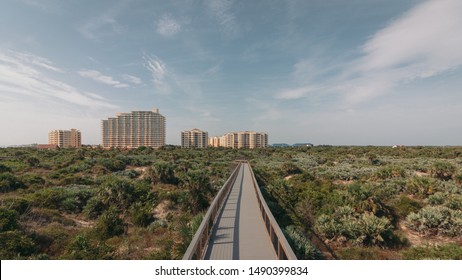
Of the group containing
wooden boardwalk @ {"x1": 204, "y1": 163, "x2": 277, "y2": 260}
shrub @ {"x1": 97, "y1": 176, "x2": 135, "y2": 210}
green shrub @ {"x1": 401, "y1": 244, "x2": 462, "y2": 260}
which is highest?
wooden boardwalk @ {"x1": 204, "y1": 163, "x2": 277, "y2": 260}

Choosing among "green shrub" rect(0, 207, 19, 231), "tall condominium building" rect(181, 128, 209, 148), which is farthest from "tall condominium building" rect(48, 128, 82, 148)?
"green shrub" rect(0, 207, 19, 231)

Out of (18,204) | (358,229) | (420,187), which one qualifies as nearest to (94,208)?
(18,204)

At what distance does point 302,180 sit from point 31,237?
1654cm

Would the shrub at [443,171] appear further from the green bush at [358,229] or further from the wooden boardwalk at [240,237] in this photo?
the wooden boardwalk at [240,237]

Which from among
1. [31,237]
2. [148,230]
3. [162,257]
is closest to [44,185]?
[31,237]

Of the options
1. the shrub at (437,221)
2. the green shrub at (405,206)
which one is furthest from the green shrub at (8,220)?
the green shrub at (405,206)

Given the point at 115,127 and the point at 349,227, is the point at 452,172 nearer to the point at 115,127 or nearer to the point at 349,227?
the point at 349,227

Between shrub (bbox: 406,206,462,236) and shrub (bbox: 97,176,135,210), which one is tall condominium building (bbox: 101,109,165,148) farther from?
shrub (bbox: 406,206,462,236)

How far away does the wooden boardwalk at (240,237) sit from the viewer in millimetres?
5266

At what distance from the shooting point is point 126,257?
7191mm

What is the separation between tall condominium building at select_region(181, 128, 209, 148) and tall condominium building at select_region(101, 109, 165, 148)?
26834 mm

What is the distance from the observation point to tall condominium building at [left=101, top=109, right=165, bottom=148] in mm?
107062

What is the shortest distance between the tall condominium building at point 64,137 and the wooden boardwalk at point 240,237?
137 meters

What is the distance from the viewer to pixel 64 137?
119 meters
